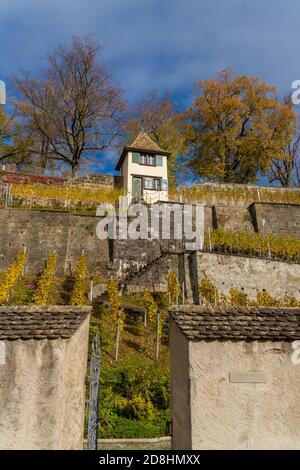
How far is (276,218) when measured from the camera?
28281mm

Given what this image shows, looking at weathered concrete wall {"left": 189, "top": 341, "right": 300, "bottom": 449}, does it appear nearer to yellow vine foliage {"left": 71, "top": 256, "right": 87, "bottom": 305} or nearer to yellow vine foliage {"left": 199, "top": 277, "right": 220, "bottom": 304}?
yellow vine foliage {"left": 71, "top": 256, "right": 87, "bottom": 305}

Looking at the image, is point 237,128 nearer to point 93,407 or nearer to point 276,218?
point 276,218

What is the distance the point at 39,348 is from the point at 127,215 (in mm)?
19728

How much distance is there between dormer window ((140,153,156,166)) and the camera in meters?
31.7

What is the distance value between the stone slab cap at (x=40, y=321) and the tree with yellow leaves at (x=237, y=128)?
1255 inches

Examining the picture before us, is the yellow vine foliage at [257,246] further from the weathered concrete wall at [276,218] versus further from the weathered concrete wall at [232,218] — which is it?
the weathered concrete wall at [276,218]

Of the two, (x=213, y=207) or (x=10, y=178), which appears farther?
(x=10, y=178)

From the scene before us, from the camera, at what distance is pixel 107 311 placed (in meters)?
17.4

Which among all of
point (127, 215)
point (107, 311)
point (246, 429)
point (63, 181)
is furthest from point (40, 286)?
point (63, 181)

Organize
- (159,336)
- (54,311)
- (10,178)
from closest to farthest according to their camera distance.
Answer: (54,311) → (159,336) → (10,178)

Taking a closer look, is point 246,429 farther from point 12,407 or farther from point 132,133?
point 132,133

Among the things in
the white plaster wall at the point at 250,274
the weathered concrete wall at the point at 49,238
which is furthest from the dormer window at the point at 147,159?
the white plaster wall at the point at 250,274
